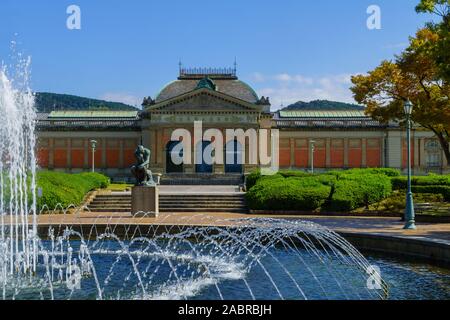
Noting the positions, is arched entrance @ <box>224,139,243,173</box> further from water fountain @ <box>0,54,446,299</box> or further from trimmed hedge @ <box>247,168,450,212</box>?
water fountain @ <box>0,54,446,299</box>

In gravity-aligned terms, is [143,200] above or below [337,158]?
below

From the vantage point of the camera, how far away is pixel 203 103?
59.1 meters

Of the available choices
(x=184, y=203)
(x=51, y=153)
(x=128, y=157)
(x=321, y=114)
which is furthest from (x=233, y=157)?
(x=184, y=203)

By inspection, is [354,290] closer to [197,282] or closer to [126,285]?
[197,282]

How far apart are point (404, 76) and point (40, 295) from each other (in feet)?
75.8

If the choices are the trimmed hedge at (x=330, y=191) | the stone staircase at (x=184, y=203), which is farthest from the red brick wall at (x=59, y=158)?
the trimmed hedge at (x=330, y=191)

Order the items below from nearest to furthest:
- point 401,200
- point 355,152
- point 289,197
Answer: point 289,197 → point 401,200 → point 355,152

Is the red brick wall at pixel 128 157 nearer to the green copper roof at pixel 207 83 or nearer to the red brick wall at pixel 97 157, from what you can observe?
the red brick wall at pixel 97 157

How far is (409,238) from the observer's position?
15.0 metres

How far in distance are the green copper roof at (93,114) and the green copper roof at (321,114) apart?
18581 millimetres

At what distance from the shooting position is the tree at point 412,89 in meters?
26.8

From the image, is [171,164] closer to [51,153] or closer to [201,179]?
[201,179]

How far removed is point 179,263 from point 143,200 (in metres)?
9.98
